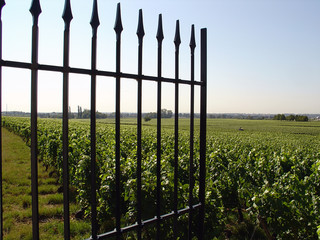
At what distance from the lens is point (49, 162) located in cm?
988

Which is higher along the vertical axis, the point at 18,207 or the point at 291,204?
the point at 291,204

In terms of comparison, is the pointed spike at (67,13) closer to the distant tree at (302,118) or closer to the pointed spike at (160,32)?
the pointed spike at (160,32)

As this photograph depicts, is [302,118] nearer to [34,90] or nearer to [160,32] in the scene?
[160,32]

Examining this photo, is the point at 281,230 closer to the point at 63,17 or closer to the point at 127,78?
the point at 127,78

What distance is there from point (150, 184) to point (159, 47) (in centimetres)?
222

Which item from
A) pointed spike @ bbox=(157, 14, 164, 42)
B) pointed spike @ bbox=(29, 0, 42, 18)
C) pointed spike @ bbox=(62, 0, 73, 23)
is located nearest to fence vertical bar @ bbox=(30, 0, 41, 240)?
pointed spike @ bbox=(29, 0, 42, 18)

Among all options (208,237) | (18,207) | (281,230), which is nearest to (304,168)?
(281,230)

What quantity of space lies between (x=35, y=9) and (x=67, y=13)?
169 mm

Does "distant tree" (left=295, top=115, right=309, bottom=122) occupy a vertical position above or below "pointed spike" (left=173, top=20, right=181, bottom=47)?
below

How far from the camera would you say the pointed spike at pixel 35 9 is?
1.38 meters

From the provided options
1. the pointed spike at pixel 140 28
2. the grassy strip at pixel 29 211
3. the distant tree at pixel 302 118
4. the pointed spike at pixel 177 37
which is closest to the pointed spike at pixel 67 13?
the pointed spike at pixel 140 28

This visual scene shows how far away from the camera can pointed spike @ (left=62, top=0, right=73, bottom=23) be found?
4.83 feet

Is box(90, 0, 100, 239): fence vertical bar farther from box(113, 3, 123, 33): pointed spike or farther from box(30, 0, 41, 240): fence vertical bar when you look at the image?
box(30, 0, 41, 240): fence vertical bar

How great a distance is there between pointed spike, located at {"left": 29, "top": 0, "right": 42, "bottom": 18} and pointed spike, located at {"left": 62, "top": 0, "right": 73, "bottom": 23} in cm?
13
